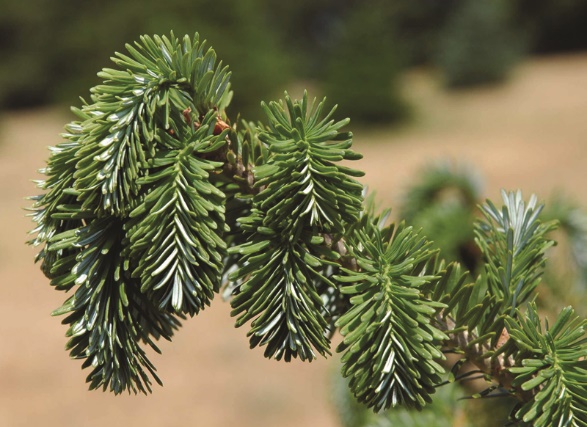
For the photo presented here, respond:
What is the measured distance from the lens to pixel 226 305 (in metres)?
7.50

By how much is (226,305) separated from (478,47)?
9.88 meters

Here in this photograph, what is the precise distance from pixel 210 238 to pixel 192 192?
0.05m

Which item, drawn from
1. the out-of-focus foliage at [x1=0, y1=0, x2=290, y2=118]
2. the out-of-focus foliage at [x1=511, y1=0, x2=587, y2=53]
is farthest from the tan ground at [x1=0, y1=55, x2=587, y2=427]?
the out-of-focus foliage at [x1=511, y1=0, x2=587, y2=53]

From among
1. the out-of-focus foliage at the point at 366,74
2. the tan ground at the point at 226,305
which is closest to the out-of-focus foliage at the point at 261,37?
the out-of-focus foliage at the point at 366,74

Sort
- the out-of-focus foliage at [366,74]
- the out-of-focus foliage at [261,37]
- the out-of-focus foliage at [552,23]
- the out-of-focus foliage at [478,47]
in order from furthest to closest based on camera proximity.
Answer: the out-of-focus foliage at [552,23] < the out-of-focus foliage at [478,47] < the out-of-focus foliage at [366,74] < the out-of-focus foliage at [261,37]

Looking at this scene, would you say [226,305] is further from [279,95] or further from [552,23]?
[552,23]

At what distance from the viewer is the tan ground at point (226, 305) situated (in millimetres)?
5559

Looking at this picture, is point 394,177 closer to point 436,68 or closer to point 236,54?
point 236,54

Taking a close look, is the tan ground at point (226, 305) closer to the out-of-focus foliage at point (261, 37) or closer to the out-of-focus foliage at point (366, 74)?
the out-of-focus foliage at point (366, 74)

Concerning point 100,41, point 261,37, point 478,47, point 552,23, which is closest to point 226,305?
point 261,37

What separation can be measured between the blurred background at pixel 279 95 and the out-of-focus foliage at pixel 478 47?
33 mm

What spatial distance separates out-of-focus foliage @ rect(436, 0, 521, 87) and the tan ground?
1.25ft

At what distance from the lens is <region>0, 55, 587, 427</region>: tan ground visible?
5.56 m

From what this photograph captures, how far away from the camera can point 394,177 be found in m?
10.7
